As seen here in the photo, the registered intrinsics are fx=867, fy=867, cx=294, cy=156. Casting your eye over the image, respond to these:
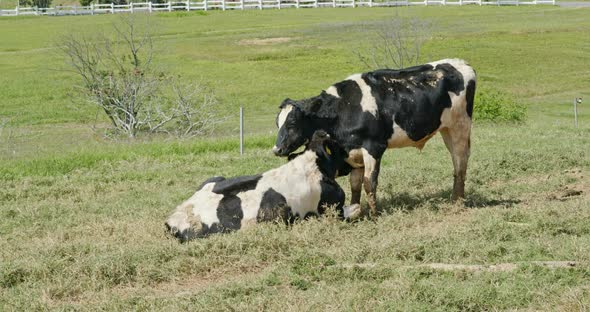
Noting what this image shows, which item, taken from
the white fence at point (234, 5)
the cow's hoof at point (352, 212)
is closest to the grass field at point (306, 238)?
the cow's hoof at point (352, 212)

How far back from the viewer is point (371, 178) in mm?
11602

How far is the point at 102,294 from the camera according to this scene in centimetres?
812

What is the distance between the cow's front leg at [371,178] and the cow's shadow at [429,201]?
0.19m

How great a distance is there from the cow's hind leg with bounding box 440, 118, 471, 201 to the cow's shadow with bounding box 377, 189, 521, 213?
192 millimetres

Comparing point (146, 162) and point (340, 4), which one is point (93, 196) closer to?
point (146, 162)

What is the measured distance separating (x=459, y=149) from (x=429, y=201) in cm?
112

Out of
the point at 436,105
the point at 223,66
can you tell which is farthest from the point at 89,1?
the point at 436,105

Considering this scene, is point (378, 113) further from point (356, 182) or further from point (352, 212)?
point (352, 212)

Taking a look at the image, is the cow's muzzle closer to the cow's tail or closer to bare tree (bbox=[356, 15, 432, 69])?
the cow's tail

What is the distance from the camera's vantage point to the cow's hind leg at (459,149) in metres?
12.6

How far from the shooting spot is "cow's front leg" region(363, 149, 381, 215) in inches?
455

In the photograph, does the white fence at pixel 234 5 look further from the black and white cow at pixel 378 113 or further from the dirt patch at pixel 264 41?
the black and white cow at pixel 378 113

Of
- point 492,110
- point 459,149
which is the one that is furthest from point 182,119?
point 459,149

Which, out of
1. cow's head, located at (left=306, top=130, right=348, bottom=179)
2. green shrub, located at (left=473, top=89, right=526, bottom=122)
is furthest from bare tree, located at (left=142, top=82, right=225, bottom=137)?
cow's head, located at (left=306, top=130, right=348, bottom=179)
